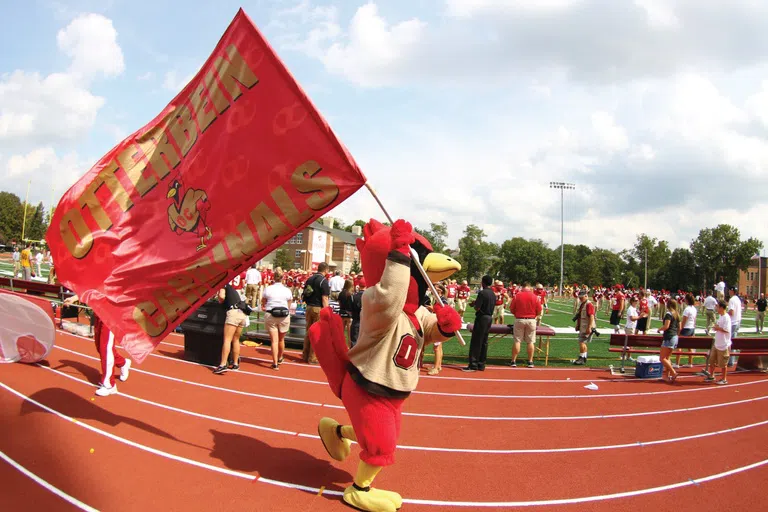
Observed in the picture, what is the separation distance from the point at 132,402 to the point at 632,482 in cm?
641

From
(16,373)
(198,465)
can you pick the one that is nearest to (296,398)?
(198,465)

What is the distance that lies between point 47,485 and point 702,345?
12651 millimetres

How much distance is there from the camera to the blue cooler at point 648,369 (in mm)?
10570

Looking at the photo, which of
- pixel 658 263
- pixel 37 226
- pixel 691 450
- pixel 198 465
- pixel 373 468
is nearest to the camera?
pixel 373 468

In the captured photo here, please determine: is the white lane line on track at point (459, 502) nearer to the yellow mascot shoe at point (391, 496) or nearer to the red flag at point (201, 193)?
the yellow mascot shoe at point (391, 496)

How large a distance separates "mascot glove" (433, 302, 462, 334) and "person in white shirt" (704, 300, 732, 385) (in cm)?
870

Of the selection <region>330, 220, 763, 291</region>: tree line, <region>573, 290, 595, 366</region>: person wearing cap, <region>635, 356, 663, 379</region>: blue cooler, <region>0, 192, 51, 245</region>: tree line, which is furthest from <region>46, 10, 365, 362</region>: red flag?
<region>0, 192, 51, 245</region>: tree line

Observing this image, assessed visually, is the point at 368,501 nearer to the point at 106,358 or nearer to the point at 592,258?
the point at 106,358

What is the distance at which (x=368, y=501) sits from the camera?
153 inches

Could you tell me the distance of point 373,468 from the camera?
3.89m

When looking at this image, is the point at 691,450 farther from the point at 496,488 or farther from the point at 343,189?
the point at 343,189

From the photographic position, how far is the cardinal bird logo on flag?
4.29 meters

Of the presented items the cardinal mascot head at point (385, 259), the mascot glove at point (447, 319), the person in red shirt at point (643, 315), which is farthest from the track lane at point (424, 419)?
the person in red shirt at point (643, 315)

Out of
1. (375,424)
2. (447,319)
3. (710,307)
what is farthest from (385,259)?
(710,307)
